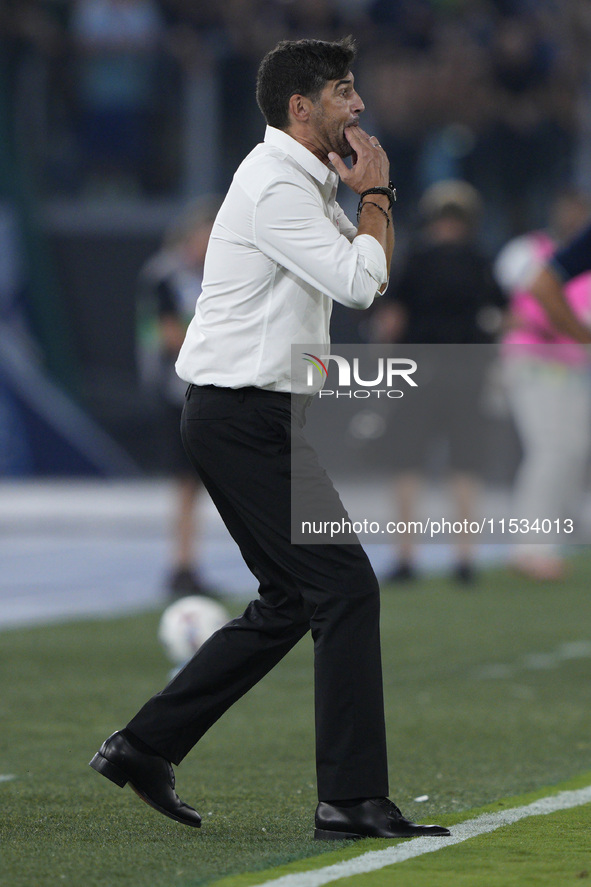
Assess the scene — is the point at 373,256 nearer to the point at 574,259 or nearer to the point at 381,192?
the point at 381,192

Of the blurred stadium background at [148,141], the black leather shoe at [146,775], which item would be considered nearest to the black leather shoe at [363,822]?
the black leather shoe at [146,775]

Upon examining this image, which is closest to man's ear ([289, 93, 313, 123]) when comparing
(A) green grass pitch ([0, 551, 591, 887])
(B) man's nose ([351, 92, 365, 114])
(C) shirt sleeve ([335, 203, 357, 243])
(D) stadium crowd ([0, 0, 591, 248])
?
(B) man's nose ([351, 92, 365, 114])

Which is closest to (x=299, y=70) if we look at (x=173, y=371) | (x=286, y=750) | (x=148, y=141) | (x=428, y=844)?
(x=428, y=844)

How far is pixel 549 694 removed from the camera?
709 centimetres

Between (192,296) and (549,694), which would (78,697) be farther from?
(192,296)

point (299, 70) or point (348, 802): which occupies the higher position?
point (299, 70)

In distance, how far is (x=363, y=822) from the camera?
165 inches

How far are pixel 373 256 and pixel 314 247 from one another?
0.49 feet

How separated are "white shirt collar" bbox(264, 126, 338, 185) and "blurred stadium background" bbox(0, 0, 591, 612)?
14.0 metres

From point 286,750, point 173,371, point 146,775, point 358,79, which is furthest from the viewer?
point 358,79

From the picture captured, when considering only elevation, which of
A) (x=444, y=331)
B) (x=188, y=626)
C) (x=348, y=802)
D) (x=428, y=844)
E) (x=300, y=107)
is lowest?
(x=428, y=844)

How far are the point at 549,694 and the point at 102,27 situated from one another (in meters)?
14.3

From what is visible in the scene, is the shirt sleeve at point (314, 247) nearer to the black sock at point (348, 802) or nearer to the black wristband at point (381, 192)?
the black wristband at point (381, 192)

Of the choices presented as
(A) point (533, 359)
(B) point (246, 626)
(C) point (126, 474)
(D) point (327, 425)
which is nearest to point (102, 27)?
(C) point (126, 474)
